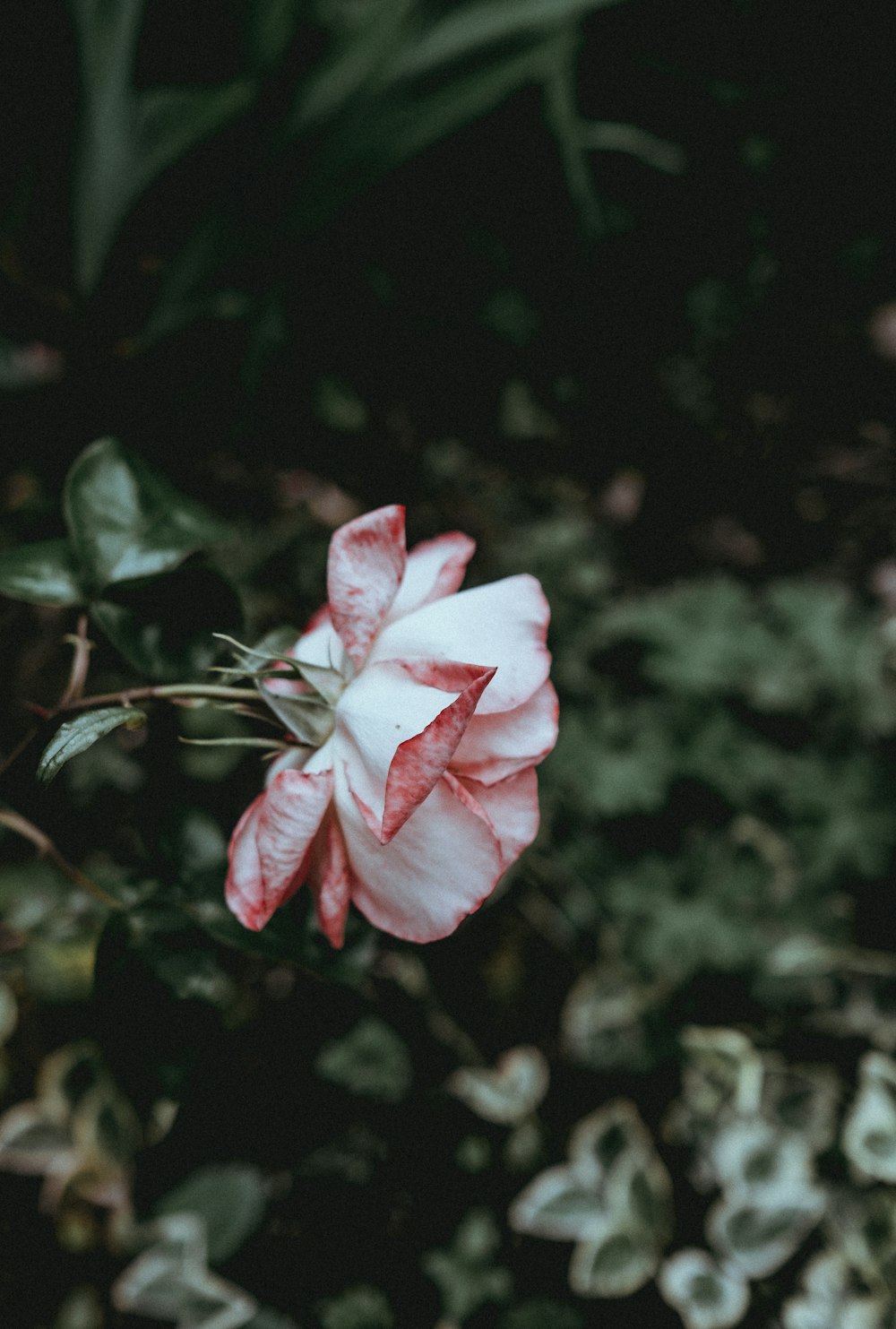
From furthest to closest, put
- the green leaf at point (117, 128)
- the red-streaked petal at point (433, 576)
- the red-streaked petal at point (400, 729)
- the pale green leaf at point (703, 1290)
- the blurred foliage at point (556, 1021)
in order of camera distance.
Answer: the green leaf at point (117, 128)
the pale green leaf at point (703, 1290)
the blurred foliage at point (556, 1021)
the red-streaked petal at point (433, 576)
the red-streaked petal at point (400, 729)

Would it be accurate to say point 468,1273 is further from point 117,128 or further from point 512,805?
point 117,128

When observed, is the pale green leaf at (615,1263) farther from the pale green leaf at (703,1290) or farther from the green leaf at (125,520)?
the green leaf at (125,520)

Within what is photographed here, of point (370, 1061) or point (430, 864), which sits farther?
point (370, 1061)

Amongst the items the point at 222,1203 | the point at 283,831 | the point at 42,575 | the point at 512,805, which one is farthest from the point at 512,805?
the point at 222,1203

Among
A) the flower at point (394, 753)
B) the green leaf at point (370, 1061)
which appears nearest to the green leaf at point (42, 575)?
the flower at point (394, 753)

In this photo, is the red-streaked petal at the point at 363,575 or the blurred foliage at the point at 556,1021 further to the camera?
the blurred foliage at the point at 556,1021

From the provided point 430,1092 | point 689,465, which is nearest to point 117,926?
point 430,1092
